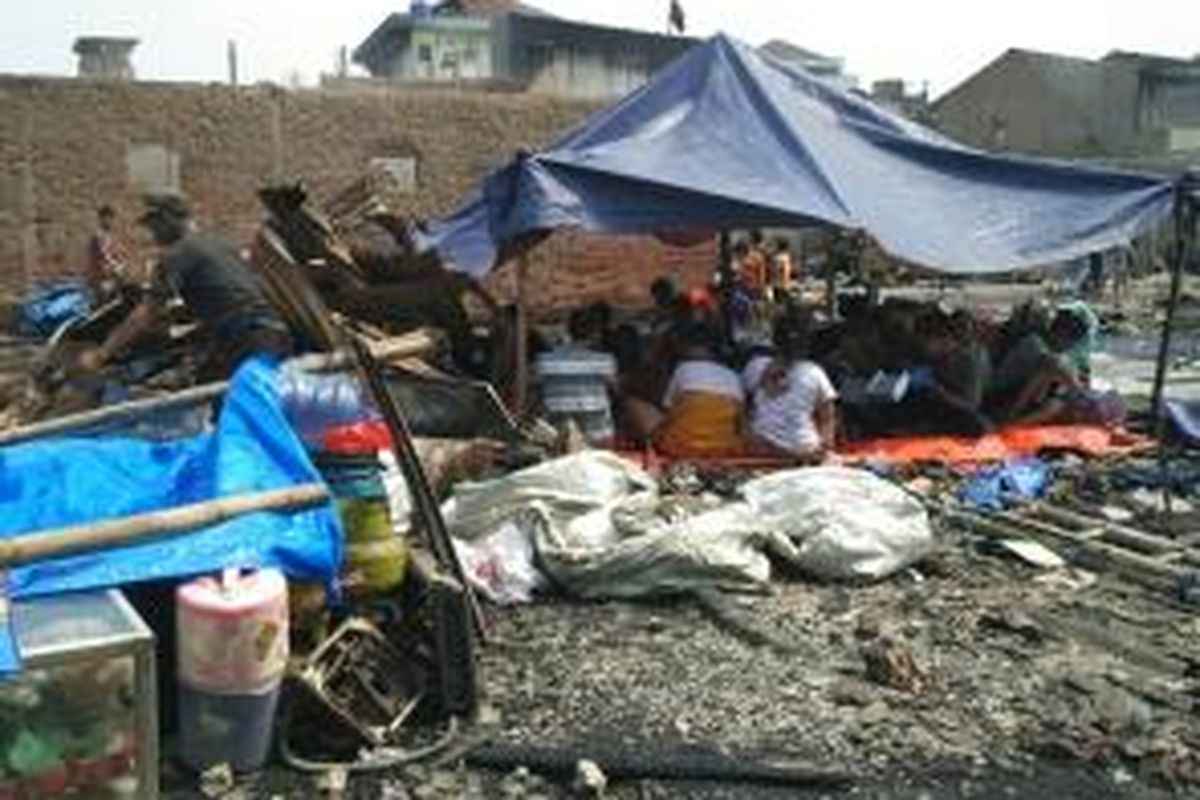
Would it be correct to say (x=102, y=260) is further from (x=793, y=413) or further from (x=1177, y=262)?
(x=1177, y=262)

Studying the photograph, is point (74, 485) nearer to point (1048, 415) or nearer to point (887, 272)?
point (1048, 415)

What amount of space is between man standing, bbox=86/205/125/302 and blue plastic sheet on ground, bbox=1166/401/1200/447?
8876 millimetres

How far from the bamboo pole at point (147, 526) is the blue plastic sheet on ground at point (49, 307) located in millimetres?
10390

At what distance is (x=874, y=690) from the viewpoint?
19.6 feet

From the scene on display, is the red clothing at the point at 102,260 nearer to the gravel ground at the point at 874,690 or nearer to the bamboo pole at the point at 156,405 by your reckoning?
the bamboo pole at the point at 156,405

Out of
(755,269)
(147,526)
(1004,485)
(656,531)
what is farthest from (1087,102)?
(147,526)

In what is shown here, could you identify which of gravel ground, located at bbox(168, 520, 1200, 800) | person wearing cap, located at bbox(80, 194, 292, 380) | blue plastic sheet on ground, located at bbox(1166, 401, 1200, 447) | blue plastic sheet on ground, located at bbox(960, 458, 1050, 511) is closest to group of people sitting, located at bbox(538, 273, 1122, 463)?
blue plastic sheet on ground, located at bbox(1166, 401, 1200, 447)

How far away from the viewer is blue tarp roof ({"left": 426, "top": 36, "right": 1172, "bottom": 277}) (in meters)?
9.81

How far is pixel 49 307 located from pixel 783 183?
808 centimetres

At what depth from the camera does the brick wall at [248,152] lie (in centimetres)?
1652

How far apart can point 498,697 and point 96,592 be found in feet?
5.22

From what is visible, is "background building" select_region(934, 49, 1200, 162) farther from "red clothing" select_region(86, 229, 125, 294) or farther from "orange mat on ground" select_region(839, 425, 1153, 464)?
"orange mat on ground" select_region(839, 425, 1153, 464)

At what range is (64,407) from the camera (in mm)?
9164

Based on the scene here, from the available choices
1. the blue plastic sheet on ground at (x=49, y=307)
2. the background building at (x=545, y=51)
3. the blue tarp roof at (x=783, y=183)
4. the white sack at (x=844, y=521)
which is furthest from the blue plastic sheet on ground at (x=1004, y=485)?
the background building at (x=545, y=51)
